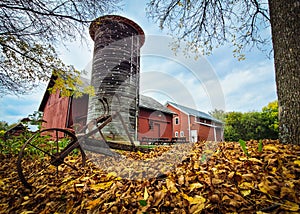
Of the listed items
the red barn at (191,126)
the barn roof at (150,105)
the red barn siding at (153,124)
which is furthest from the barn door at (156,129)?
the red barn at (191,126)

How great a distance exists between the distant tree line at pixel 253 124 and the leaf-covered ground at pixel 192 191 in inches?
546

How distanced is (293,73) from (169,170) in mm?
2015

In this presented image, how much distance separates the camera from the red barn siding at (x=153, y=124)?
46.3 ft

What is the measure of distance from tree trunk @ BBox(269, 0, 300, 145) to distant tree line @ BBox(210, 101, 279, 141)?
1302cm

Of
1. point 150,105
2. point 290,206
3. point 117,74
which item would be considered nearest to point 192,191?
point 290,206

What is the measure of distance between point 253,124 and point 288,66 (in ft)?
54.1

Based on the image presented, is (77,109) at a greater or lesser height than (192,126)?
greater

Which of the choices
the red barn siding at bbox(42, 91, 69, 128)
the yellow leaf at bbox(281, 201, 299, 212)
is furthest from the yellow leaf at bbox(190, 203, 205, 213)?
the red barn siding at bbox(42, 91, 69, 128)

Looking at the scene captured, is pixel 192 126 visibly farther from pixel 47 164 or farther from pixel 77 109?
pixel 47 164

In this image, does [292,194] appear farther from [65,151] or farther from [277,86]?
[65,151]

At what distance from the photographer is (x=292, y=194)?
108 cm

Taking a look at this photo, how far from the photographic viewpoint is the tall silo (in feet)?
27.1

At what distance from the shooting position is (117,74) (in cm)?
857

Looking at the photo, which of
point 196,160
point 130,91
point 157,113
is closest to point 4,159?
point 196,160
